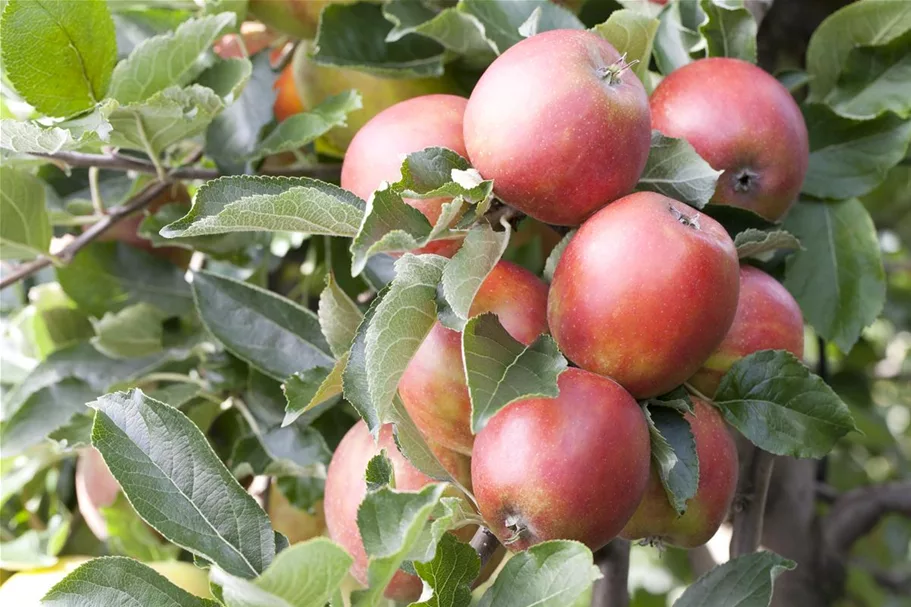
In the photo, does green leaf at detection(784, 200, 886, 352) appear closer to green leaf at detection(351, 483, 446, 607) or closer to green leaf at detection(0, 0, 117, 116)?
green leaf at detection(351, 483, 446, 607)

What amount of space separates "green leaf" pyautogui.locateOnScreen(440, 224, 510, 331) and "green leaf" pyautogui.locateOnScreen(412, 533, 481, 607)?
12 cm

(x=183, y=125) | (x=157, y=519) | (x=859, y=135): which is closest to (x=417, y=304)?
(x=157, y=519)

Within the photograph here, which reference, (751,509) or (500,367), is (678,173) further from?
(751,509)

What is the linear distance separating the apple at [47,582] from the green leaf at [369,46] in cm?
44

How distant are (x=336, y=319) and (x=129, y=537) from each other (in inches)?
16.4

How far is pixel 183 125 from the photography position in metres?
0.70

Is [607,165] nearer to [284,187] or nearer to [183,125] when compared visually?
[284,187]

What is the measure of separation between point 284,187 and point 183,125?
205 mm

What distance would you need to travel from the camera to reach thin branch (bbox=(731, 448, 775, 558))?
718mm

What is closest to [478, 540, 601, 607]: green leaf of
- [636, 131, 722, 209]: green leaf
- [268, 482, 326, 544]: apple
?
[636, 131, 722, 209]: green leaf

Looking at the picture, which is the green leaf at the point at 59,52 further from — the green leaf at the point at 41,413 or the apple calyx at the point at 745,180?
the apple calyx at the point at 745,180

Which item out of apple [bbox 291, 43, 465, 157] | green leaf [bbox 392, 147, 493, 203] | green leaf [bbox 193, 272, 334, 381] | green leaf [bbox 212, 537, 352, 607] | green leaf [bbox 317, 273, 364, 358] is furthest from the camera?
apple [bbox 291, 43, 465, 157]

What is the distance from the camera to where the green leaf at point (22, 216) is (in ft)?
2.51

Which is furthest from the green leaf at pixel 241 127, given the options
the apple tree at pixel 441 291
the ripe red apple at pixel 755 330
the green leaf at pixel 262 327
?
the ripe red apple at pixel 755 330
